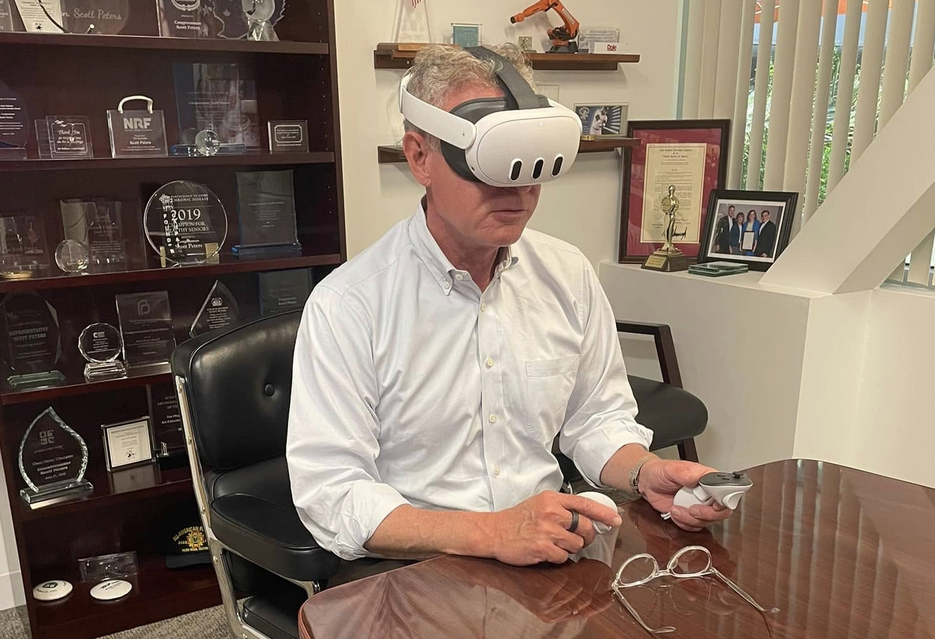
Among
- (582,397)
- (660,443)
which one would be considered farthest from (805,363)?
(582,397)

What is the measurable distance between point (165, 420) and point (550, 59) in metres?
1.74

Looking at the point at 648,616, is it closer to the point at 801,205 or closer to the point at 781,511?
the point at 781,511

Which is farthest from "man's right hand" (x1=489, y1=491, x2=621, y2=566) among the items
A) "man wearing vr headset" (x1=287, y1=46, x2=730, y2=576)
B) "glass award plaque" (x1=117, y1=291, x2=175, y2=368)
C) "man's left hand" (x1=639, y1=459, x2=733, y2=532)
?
"glass award plaque" (x1=117, y1=291, x2=175, y2=368)

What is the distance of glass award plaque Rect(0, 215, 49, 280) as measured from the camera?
212 cm

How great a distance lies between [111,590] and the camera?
2.32 m

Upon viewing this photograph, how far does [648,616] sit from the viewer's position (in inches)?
36.5

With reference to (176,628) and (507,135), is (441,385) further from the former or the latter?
(176,628)

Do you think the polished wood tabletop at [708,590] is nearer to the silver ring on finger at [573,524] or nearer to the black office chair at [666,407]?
the silver ring on finger at [573,524]

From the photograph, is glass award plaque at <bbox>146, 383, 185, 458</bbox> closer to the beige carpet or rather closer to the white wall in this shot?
the beige carpet

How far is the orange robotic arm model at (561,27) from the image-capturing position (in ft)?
8.95

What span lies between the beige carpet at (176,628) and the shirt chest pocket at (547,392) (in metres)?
1.29

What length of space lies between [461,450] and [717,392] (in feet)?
4.94

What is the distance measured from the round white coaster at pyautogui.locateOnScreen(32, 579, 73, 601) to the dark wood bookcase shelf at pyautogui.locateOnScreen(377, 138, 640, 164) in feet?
5.25

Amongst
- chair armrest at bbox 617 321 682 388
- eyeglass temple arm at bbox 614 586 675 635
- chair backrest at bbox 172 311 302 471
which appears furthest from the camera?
chair armrest at bbox 617 321 682 388
